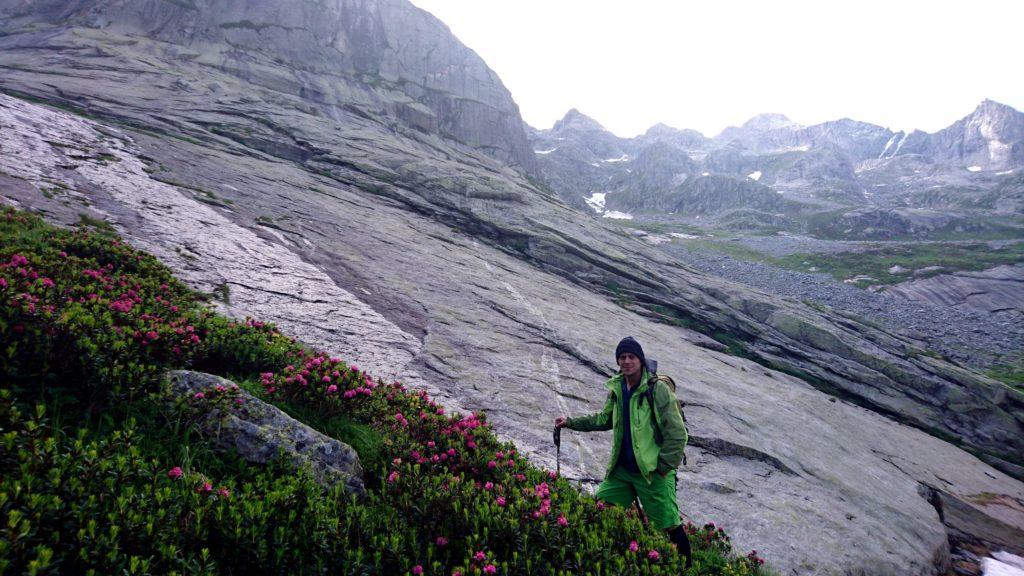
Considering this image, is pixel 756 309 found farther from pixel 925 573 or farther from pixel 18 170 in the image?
pixel 18 170

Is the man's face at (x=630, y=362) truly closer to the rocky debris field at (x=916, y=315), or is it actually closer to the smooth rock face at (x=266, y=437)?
the smooth rock face at (x=266, y=437)

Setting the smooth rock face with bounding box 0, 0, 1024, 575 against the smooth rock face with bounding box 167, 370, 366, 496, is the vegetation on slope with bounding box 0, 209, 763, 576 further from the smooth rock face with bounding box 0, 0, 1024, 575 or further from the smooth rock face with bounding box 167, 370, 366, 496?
the smooth rock face with bounding box 0, 0, 1024, 575

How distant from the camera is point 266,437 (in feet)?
18.7

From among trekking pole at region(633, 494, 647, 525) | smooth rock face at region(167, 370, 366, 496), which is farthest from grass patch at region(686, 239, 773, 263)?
smooth rock face at region(167, 370, 366, 496)

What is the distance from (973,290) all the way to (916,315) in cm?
1967

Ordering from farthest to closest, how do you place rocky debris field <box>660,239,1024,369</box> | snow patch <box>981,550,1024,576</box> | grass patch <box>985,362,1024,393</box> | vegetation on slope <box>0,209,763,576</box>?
rocky debris field <box>660,239,1024,369</box>
grass patch <box>985,362,1024,393</box>
snow patch <box>981,550,1024,576</box>
vegetation on slope <box>0,209,763,576</box>

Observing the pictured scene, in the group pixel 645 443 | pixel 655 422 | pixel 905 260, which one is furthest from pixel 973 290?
pixel 645 443

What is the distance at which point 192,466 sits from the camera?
526 centimetres

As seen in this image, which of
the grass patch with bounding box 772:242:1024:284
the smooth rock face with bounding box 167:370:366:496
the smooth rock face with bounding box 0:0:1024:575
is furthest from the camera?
the grass patch with bounding box 772:242:1024:284

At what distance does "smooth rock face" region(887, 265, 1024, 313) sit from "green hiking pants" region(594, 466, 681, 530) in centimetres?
9222

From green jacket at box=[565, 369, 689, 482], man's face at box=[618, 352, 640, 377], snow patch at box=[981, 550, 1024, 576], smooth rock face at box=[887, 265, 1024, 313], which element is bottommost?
snow patch at box=[981, 550, 1024, 576]

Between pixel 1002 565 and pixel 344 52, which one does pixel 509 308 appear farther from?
pixel 344 52

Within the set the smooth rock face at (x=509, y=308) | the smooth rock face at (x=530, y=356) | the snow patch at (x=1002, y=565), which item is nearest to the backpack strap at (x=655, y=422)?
the smooth rock face at (x=530, y=356)

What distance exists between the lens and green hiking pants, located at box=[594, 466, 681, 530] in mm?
6570
